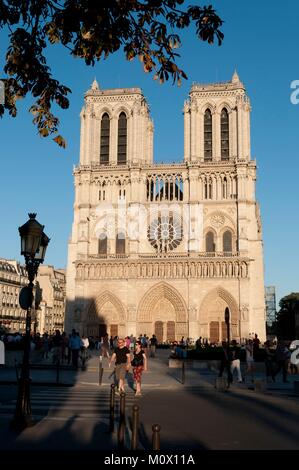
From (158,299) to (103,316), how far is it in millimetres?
5529

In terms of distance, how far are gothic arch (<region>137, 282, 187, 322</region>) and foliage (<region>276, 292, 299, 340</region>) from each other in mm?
22682

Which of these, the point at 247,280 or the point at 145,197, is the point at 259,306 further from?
the point at 145,197

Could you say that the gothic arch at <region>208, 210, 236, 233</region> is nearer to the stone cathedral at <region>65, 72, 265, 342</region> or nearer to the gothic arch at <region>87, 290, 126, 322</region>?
the stone cathedral at <region>65, 72, 265, 342</region>

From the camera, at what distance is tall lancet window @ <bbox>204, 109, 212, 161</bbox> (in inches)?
2173

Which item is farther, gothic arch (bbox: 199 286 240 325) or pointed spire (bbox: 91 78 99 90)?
pointed spire (bbox: 91 78 99 90)

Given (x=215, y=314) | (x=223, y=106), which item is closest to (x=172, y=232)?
(x=215, y=314)

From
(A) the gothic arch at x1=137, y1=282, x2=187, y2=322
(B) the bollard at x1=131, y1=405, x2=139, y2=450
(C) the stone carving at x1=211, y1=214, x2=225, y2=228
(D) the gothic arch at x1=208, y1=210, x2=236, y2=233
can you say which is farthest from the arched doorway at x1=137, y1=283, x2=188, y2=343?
(B) the bollard at x1=131, y1=405, x2=139, y2=450

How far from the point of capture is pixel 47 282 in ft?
293

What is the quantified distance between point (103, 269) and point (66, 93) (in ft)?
155

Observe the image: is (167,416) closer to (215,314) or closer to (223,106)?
(215,314)

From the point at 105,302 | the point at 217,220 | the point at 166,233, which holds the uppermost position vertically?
the point at 217,220

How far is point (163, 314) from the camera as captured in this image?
52.8 metres

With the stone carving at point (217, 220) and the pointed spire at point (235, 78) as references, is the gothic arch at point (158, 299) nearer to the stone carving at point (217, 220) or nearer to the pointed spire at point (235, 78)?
the stone carving at point (217, 220)
